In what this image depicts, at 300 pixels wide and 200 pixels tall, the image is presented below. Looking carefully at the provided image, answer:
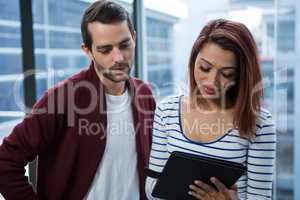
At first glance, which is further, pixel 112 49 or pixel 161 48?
pixel 161 48

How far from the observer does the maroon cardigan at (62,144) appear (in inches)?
40.5

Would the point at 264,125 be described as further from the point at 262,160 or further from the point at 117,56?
the point at 117,56

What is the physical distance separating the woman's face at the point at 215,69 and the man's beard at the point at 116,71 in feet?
0.87

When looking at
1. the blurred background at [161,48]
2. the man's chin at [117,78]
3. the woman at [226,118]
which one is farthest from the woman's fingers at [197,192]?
the blurred background at [161,48]

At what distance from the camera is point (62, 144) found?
1093mm

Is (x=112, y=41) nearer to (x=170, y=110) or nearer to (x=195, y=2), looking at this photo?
(x=170, y=110)

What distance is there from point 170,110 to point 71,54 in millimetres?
1203

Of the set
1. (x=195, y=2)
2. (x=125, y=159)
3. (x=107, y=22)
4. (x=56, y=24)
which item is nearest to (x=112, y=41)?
(x=107, y=22)

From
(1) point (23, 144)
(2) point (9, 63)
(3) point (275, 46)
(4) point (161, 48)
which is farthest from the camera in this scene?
(4) point (161, 48)

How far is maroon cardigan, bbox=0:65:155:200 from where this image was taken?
1.03 meters

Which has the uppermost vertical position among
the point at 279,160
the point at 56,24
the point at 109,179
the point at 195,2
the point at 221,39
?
the point at 195,2

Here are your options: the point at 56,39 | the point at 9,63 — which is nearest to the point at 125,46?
the point at 9,63

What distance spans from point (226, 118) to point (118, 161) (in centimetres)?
41

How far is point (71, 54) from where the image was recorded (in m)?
2.07
